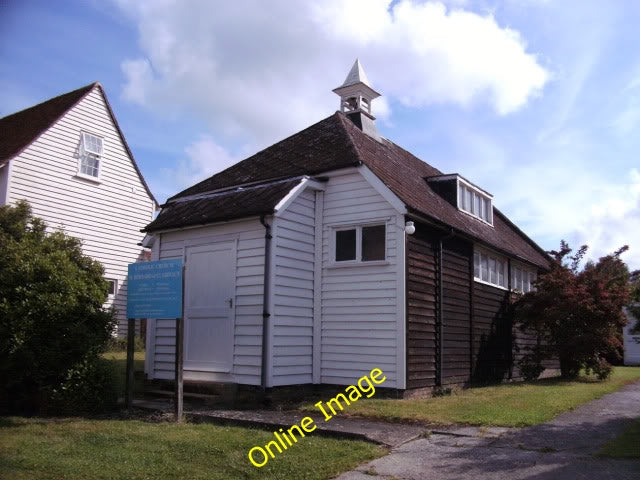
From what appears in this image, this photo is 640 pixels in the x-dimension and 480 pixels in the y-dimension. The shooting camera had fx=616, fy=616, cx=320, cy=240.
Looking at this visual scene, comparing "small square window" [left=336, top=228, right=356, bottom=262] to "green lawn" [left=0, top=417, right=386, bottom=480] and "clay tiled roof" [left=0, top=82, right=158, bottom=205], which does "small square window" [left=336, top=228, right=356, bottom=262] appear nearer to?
"green lawn" [left=0, top=417, right=386, bottom=480]

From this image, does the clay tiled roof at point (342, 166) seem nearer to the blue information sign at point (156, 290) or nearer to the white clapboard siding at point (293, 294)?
the white clapboard siding at point (293, 294)

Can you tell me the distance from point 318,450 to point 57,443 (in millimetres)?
3430

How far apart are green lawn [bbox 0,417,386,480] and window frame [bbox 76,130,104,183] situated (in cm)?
1353

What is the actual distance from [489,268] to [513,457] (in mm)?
10798

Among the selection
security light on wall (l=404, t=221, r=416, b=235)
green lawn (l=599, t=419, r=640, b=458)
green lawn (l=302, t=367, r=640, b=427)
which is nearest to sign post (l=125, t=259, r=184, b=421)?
green lawn (l=302, t=367, r=640, b=427)

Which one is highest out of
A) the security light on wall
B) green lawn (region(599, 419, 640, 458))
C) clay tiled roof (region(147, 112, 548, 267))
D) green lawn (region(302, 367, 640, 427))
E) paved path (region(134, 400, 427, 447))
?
clay tiled roof (region(147, 112, 548, 267))

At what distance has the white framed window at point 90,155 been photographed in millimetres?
21531

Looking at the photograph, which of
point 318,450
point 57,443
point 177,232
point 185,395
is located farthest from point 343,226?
point 57,443

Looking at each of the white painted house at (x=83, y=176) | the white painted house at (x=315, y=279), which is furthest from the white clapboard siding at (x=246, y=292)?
the white painted house at (x=83, y=176)

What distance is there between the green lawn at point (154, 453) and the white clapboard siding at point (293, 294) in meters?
3.31

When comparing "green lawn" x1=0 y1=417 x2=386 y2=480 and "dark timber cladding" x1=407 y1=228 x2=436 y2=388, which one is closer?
"green lawn" x1=0 y1=417 x2=386 y2=480

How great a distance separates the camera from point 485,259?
17578 millimetres

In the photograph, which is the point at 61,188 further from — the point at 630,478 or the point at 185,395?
the point at 630,478

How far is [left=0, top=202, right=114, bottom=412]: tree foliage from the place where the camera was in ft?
33.0
